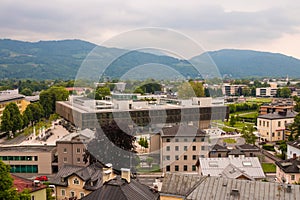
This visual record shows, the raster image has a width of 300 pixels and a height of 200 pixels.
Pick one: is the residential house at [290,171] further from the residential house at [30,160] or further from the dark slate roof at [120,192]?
the residential house at [30,160]

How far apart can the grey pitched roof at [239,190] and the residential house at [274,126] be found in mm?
28190

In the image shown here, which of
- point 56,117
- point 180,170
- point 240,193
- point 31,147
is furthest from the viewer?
point 56,117

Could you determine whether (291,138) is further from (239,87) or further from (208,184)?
(239,87)

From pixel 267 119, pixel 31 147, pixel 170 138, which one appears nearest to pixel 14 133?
pixel 31 147

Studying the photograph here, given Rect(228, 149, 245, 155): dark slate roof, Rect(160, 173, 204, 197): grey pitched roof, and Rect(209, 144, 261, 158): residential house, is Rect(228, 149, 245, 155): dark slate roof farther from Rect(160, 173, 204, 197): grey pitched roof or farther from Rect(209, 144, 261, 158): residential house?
Rect(160, 173, 204, 197): grey pitched roof

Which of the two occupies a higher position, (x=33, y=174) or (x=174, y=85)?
(x=174, y=85)

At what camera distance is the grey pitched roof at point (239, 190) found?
1151 cm

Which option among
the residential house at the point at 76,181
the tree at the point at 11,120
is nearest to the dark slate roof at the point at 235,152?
the residential house at the point at 76,181

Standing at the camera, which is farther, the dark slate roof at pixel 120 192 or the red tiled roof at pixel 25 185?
the red tiled roof at pixel 25 185

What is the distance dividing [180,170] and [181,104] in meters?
19.3

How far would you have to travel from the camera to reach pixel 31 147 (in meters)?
28.9

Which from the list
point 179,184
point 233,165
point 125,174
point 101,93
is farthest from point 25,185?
point 101,93

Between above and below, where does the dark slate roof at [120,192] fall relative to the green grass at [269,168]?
above

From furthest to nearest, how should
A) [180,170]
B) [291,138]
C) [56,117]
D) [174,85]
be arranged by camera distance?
[174,85]
[56,117]
[291,138]
[180,170]
